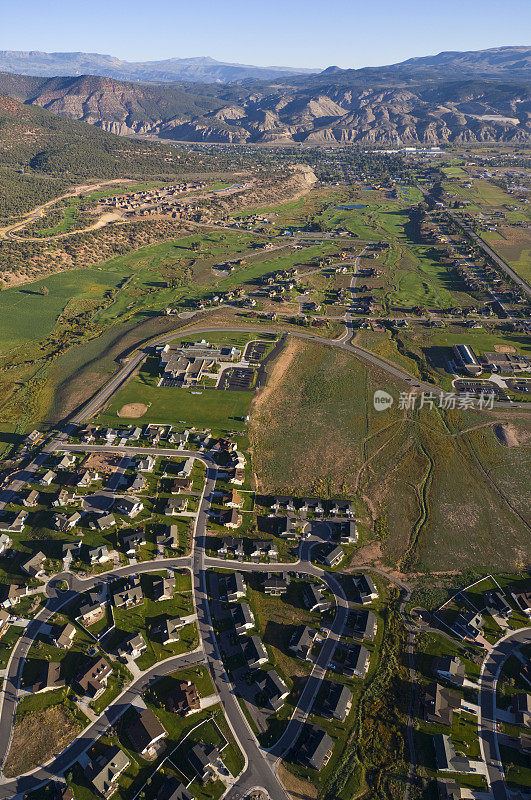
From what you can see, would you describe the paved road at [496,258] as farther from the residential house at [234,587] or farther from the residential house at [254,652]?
the residential house at [254,652]

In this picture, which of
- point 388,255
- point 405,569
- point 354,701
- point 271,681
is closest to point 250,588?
point 271,681

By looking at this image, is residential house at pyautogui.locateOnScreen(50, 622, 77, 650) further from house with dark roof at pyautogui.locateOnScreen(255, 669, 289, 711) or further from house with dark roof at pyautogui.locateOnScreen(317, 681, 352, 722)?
house with dark roof at pyautogui.locateOnScreen(317, 681, 352, 722)

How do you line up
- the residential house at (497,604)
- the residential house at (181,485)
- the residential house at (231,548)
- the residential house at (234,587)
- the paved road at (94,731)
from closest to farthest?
the paved road at (94,731) < the residential house at (497,604) < the residential house at (234,587) < the residential house at (231,548) < the residential house at (181,485)

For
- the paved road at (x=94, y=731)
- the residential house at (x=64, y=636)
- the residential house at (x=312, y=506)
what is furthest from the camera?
the residential house at (x=312, y=506)

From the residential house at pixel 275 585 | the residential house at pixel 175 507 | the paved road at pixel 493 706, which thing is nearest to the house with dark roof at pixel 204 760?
the residential house at pixel 275 585

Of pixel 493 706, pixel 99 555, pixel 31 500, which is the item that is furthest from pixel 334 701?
pixel 31 500

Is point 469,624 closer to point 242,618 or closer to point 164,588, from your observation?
point 242,618
